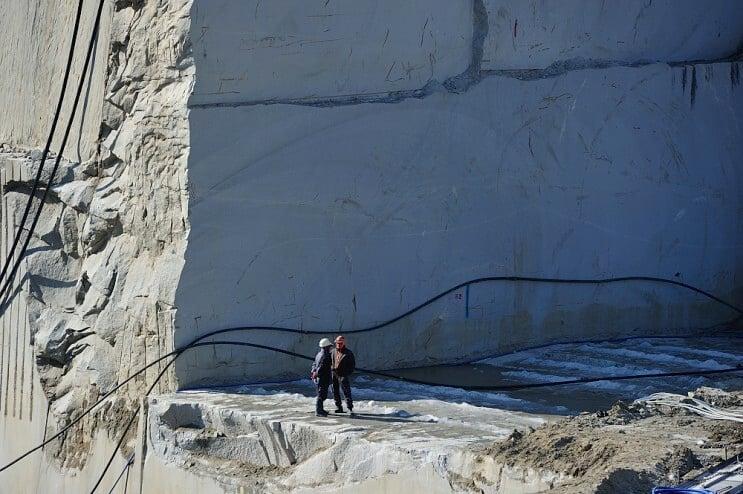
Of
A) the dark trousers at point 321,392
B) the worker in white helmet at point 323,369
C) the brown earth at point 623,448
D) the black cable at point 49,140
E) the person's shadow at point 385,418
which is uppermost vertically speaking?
the black cable at point 49,140

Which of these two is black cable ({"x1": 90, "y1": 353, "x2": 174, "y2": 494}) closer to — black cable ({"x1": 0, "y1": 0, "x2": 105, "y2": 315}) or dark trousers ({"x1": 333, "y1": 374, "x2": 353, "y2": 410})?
dark trousers ({"x1": 333, "y1": 374, "x2": 353, "y2": 410})

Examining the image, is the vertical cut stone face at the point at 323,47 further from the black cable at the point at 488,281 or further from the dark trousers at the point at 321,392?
the dark trousers at the point at 321,392

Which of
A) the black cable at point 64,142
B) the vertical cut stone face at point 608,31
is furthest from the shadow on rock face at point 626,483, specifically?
the black cable at point 64,142

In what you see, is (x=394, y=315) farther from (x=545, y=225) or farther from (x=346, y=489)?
(x=346, y=489)

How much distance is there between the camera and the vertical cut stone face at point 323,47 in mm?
9484

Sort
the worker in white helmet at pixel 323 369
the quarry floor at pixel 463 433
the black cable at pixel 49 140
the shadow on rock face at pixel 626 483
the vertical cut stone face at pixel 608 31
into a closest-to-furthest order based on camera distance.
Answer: the shadow on rock face at pixel 626 483
the quarry floor at pixel 463 433
the worker in white helmet at pixel 323 369
the black cable at pixel 49 140
the vertical cut stone face at pixel 608 31

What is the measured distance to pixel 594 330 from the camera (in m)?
11.5

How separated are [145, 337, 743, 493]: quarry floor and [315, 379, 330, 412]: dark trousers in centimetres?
11

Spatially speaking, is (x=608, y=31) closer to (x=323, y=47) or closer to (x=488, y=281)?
(x=488, y=281)

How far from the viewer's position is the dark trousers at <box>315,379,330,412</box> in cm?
875

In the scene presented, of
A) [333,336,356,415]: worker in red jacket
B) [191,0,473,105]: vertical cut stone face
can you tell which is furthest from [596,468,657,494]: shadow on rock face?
[191,0,473,105]: vertical cut stone face

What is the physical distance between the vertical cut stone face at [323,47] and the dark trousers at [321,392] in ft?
6.79

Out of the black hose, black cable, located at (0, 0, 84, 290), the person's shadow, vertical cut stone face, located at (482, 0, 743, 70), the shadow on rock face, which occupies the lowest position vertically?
the shadow on rock face

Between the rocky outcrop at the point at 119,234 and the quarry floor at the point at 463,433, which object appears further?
the rocky outcrop at the point at 119,234
